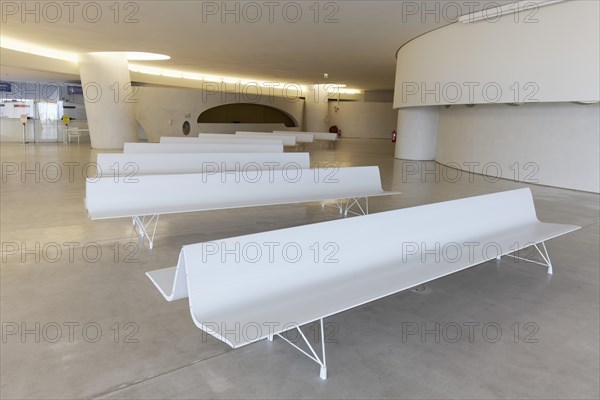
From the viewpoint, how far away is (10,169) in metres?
7.81

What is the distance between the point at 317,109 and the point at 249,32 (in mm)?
13900

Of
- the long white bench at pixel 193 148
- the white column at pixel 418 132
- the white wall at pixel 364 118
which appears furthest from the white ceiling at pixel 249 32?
the white wall at pixel 364 118

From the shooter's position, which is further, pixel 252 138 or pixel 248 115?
pixel 248 115

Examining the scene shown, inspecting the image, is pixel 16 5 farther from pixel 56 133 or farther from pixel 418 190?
pixel 56 133

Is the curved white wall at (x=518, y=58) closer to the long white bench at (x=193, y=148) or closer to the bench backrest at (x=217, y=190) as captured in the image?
the bench backrest at (x=217, y=190)

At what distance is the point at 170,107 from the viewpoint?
55.1 feet

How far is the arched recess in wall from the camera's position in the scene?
71.5ft

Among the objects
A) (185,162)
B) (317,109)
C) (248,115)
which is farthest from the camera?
(248,115)

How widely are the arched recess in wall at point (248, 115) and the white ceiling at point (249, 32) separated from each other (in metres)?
8.41

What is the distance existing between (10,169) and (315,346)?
7.79 metres

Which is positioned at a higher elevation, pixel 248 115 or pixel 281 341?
pixel 248 115

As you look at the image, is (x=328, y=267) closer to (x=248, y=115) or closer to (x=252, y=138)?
(x=252, y=138)

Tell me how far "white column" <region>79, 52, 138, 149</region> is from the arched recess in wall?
341 inches

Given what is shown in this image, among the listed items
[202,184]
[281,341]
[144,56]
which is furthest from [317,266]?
[144,56]
